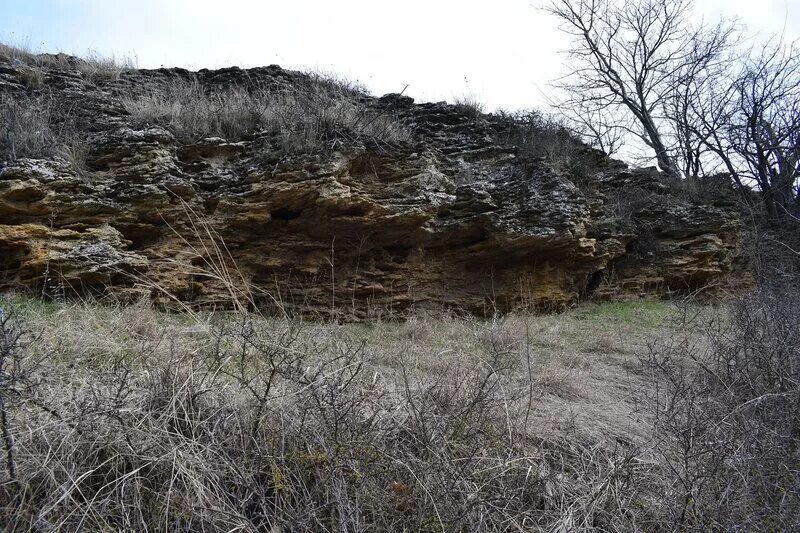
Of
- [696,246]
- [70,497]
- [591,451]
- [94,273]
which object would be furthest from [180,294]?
[696,246]

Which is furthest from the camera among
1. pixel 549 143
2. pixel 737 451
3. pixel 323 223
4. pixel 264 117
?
pixel 549 143

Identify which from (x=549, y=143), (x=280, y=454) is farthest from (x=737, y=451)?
(x=549, y=143)

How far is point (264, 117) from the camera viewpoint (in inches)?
272

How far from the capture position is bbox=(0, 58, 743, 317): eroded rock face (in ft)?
17.1

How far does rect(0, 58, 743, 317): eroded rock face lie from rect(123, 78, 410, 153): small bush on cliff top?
244 millimetres

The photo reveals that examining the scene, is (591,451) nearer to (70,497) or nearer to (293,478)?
(293,478)

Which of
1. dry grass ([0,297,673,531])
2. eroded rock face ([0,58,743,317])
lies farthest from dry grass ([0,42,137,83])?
dry grass ([0,297,673,531])

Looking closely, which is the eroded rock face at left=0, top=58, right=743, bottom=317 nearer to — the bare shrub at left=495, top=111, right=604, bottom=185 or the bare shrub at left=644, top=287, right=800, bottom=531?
the bare shrub at left=495, top=111, right=604, bottom=185

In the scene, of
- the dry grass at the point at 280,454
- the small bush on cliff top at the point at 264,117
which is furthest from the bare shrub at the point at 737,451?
the small bush on cliff top at the point at 264,117

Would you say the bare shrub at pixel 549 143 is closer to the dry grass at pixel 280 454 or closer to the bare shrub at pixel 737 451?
the bare shrub at pixel 737 451

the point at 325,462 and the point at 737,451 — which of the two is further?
the point at 737,451

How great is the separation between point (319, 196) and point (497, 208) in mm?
2510

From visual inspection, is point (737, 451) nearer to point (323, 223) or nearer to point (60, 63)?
point (323, 223)

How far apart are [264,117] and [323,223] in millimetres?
1739
